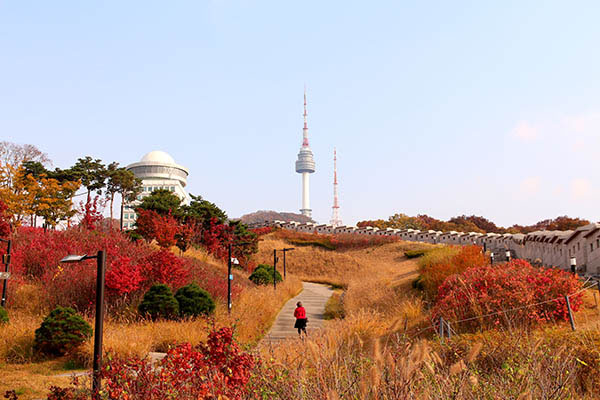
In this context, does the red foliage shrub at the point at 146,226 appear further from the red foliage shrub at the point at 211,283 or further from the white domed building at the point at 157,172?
the white domed building at the point at 157,172

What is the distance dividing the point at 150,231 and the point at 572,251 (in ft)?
94.5

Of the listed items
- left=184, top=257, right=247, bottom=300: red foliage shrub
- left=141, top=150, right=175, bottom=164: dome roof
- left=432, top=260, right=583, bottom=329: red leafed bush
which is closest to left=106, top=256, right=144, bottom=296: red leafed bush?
left=184, top=257, right=247, bottom=300: red foliage shrub

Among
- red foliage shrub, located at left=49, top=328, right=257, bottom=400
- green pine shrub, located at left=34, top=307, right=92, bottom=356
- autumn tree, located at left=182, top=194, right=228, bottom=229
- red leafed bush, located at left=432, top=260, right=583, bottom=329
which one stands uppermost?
autumn tree, located at left=182, top=194, right=228, bottom=229

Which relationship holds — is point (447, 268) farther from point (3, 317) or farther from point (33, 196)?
point (33, 196)

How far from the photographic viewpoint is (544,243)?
36438 mm

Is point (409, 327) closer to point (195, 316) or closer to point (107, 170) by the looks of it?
point (195, 316)

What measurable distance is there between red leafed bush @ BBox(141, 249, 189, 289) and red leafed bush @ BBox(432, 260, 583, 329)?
12643 millimetres

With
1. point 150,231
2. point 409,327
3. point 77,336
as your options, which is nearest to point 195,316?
point 77,336

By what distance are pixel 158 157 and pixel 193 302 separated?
129 metres

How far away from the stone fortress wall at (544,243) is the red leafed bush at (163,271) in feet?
55.7

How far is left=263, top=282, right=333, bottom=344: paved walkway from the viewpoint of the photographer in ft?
71.3

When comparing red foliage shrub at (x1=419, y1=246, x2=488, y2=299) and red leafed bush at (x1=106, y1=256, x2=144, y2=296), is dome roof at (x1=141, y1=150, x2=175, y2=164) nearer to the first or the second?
red foliage shrub at (x1=419, y1=246, x2=488, y2=299)

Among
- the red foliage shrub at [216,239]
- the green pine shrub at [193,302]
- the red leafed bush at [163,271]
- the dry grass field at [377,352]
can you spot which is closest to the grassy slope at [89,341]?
the dry grass field at [377,352]

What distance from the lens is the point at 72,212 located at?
43.3m
